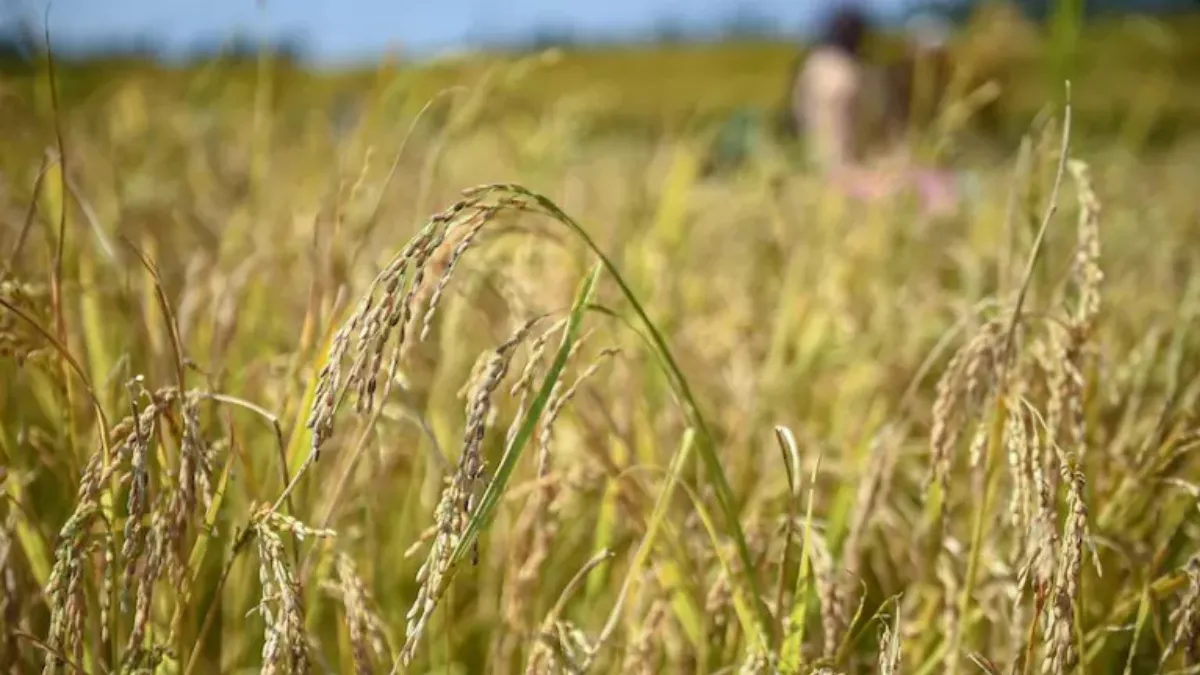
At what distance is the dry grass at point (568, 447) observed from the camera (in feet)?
1.13

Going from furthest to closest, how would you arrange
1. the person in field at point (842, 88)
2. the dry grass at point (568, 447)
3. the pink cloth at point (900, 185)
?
the person in field at point (842, 88)
the pink cloth at point (900, 185)
the dry grass at point (568, 447)

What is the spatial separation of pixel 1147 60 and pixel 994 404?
17.6 metres

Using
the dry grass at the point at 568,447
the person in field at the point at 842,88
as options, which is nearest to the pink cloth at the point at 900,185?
the dry grass at the point at 568,447

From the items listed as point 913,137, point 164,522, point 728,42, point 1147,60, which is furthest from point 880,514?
point 728,42

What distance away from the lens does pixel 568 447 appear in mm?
719

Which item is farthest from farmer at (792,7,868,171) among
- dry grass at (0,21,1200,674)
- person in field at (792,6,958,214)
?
dry grass at (0,21,1200,674)

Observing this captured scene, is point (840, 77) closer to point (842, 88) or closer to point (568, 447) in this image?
point (842, 88)

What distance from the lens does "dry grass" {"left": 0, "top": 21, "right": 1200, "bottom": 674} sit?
34 cm

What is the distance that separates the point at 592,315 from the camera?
2.61 ft

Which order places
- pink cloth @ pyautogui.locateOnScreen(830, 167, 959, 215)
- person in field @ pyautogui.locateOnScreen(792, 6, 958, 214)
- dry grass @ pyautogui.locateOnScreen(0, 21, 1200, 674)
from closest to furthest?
dry grass @ pyautogui.locateOnScreen(0, 21, 1200, 674)
pink cloth @ pyautogui.locateOnScreen(830, 167, 959, 215)
person in field @ pyautogui.locateOnScreen(792, 6, 958, 214)

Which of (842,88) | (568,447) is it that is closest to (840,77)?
(842,88)

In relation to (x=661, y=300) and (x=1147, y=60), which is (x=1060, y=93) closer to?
(x=661, y=300)

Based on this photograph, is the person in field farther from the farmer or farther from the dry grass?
the dry grass

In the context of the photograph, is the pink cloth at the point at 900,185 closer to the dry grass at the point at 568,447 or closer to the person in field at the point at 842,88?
the dry grass at the point at 568,447
